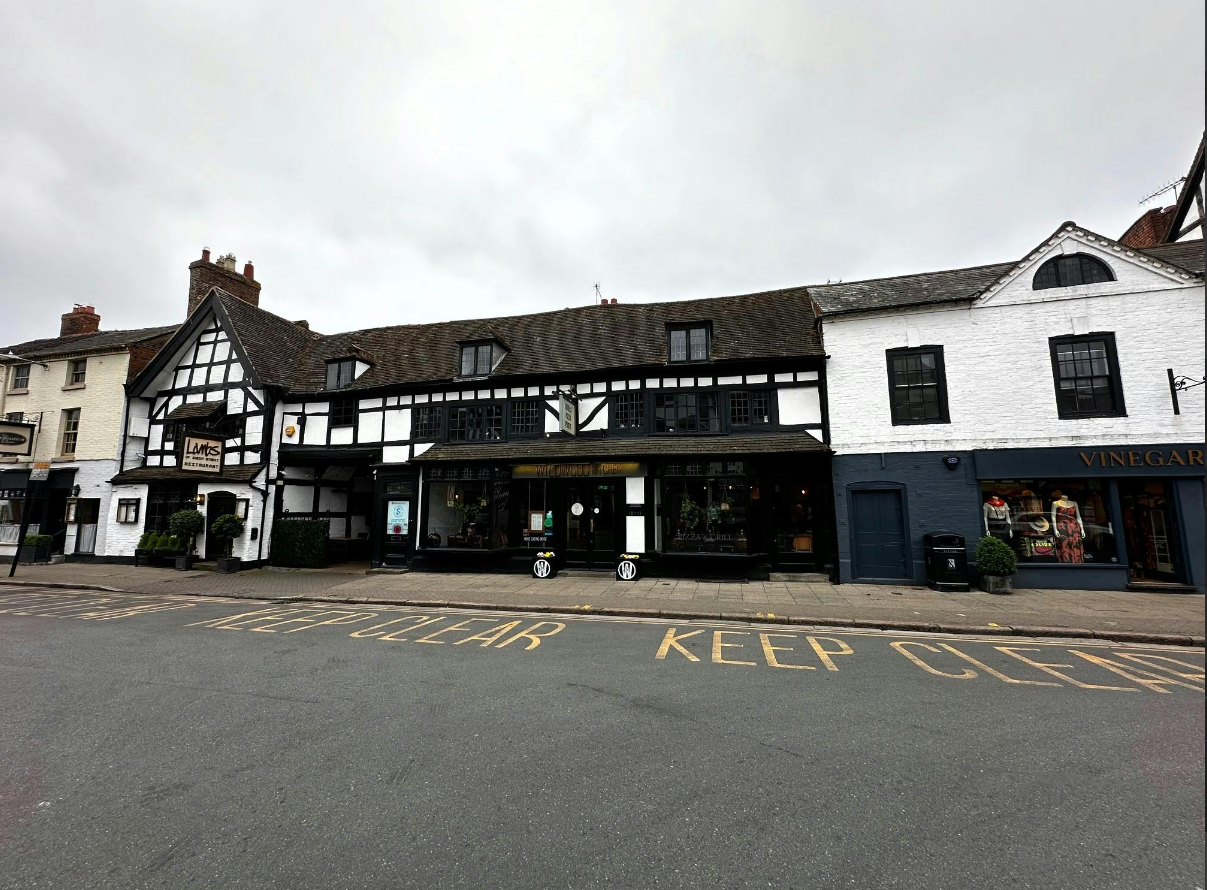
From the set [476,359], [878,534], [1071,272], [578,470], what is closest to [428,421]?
[476,359]

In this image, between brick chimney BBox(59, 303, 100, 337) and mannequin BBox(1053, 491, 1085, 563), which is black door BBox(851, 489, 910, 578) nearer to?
mannequin BBox(1053, 491, 1085, 563)

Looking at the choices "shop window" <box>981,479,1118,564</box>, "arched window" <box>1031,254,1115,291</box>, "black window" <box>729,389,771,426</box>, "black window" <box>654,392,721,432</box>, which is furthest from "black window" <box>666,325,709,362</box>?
"arched window" <box>1031,254,1115,291</box>

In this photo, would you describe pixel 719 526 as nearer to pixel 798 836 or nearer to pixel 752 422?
pixel 752 422

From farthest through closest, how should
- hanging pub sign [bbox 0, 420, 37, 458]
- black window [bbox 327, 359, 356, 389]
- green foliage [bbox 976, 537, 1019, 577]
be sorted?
hanging pub sign [bbox 0, 420, 37, 458] → black window [bbox 327, 359, 356, 389] → green foliage [bbox 976, 537, 1019, 577]

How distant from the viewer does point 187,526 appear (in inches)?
700

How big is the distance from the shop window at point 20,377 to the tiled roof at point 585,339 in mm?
11783

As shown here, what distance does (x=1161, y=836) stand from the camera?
3.28m

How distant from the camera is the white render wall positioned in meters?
12.8

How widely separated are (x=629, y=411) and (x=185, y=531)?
15.8 m

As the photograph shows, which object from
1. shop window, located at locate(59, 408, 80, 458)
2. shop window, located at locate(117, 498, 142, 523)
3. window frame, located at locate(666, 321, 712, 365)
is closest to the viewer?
window frame, located at locate(666, 321, 712, 365)

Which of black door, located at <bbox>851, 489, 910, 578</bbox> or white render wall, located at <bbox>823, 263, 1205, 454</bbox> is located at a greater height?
white render wall, located at <bbox>823, 263, 1205, 454</bbox>

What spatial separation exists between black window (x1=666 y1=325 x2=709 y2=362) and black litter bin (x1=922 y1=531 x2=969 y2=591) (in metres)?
8.01

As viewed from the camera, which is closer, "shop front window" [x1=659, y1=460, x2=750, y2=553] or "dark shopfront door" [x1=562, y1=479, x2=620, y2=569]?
"shop front window" [x1=659, y1=460, x2=750, y2=553]

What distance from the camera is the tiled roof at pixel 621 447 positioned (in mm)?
14516
